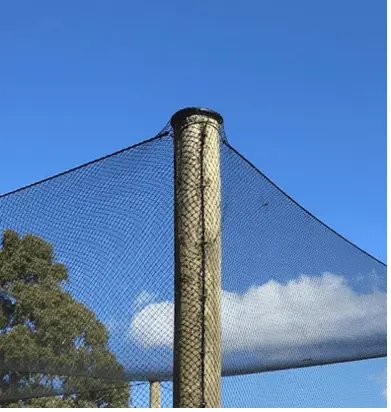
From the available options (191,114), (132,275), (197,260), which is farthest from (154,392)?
(191,114)

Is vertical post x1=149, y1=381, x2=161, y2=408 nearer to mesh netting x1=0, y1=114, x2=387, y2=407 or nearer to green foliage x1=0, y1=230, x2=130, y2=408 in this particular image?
mesh netting x1=0, y1=114, x2=387, y2=407

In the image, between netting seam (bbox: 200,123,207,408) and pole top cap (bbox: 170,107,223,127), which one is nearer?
netting seam (bbox: 200,123,207,408)

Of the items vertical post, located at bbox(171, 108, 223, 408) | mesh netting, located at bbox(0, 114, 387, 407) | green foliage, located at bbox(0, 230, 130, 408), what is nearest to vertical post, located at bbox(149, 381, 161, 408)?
mesh netting, located at bbox(0, 114, 387, 407)

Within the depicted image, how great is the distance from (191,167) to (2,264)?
1987mm

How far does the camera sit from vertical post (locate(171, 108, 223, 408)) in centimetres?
203

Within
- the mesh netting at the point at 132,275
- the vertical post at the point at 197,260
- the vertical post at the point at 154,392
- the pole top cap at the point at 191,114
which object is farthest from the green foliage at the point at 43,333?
the pole top cap at the point at 191,114

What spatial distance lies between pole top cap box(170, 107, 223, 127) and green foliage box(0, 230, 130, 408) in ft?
3.63

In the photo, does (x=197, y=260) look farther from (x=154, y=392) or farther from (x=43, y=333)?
(x=43, y=333)

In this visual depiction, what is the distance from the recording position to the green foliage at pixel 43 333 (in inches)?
123

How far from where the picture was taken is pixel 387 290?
5039 millimetres

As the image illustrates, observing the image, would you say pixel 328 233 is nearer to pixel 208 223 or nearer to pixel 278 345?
pixel 278 345

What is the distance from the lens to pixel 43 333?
11.4 ft

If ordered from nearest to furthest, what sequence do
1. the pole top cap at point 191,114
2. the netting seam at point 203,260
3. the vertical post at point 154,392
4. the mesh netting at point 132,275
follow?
the netting seam at point 203,260 < the pole top cap at point 191,114 < the mesh netting at point 132,275 < the vertical post at point 154,392

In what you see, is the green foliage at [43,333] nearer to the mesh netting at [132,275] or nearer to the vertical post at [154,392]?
the mesh netting at [132,275]
